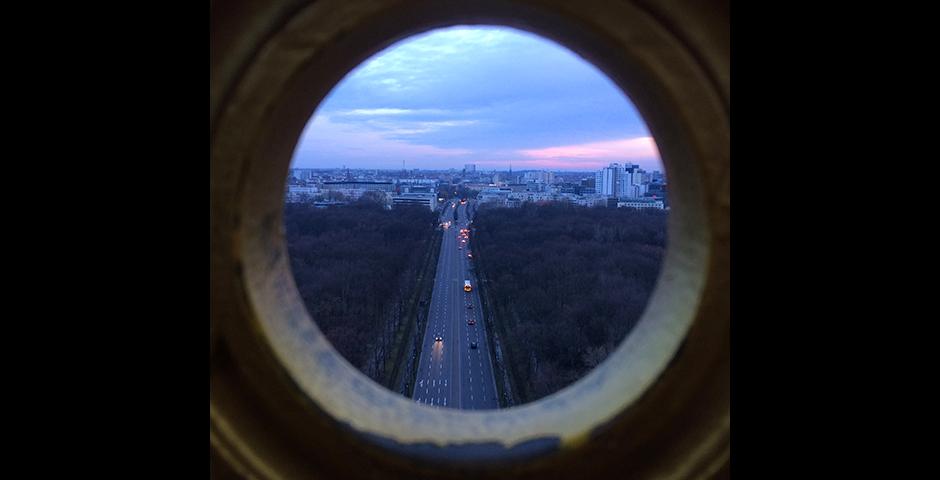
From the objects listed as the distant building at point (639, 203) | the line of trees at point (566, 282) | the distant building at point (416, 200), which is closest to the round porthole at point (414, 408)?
the line of trees at point (566, 282)

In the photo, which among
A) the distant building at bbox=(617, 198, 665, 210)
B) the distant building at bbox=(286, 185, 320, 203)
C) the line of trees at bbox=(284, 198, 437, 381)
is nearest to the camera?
the line of trees at bbox=(284, 198, 437, 381)

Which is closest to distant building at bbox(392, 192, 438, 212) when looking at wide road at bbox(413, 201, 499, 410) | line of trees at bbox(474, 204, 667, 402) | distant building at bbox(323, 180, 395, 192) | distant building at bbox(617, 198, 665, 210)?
distant building at bbox(323, 180, 395, 192)

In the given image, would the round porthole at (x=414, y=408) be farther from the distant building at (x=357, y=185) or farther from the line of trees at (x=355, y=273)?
the distant building at (x=357, y=185)

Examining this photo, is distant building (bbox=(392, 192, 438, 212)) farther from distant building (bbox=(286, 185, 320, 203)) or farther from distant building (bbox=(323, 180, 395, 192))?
distant building (bbox=(286, 185, 320, 203))

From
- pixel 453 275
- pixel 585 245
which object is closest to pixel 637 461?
pixel 585 245

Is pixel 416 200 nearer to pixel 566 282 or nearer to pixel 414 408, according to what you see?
pixel 566 282
